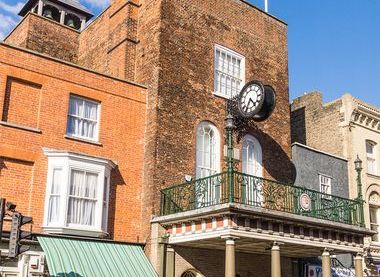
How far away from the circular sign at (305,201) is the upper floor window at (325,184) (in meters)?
6.96

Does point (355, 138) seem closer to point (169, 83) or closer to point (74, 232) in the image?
point (169, 83)

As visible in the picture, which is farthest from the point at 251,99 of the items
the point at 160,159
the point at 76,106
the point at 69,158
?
the point at 69,158

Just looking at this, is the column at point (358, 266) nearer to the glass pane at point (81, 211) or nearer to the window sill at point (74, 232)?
the window sill at point (74, 232)

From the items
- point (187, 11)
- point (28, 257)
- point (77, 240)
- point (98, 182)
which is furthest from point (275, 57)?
point (28, 257)

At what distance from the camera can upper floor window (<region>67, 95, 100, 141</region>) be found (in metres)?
17.5

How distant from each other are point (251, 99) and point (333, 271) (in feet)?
29.6

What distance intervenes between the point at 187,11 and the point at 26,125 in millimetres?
7908

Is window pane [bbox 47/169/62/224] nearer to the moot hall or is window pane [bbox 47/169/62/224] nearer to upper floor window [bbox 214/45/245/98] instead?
the moot hall

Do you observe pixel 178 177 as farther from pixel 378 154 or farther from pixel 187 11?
pixel 378 154

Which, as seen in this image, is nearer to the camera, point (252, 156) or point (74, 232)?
point (74, 232)

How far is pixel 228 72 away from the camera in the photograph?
21.3 metres

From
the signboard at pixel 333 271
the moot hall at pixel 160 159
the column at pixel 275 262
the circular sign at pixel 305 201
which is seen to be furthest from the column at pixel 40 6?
the signboard at pixel 333 271

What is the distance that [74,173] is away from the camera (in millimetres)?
16500

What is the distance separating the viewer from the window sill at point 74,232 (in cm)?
1556
